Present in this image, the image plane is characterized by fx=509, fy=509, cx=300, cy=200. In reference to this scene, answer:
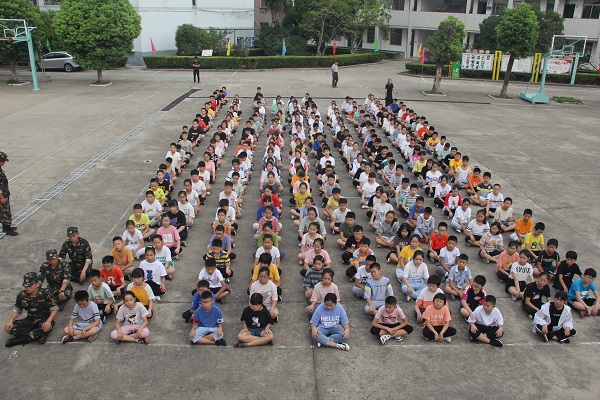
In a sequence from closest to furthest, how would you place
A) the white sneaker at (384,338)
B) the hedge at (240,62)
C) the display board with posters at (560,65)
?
the white sneaker at (384,338), the display board with posters at (560,65), the hedge at (240,62)

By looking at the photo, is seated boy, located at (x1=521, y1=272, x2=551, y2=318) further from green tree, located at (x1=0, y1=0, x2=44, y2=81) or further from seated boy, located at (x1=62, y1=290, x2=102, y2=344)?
green tree, located at (x1=0, y1=0, x2=44, y2=81)

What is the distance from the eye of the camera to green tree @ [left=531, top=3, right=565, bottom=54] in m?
36.2

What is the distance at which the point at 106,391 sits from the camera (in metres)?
6.14

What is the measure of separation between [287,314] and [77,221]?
18.8 ft

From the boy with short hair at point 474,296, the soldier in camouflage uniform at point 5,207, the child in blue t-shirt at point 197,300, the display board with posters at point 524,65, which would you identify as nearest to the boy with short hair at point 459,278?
the boy with short hair at point 474,296

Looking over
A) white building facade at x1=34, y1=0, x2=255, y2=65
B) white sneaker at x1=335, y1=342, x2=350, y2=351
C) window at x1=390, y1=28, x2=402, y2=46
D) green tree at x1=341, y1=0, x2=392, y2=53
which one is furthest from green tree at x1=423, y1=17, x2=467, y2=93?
white sneaker at x1=335, y1=342, x2=350, y2=351

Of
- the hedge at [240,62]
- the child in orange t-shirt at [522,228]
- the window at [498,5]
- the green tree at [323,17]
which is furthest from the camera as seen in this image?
the window at [498,5]

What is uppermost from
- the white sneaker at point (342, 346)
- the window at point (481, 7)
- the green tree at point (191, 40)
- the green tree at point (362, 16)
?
the window at point (481, 7)

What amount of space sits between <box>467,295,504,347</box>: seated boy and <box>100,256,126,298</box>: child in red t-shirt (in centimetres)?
541

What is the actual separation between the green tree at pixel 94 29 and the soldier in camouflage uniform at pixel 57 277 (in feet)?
70.7

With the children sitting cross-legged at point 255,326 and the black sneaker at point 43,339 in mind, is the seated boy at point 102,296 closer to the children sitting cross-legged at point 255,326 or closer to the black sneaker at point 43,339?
the black sneaker at point 43,339

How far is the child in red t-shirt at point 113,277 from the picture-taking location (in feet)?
26.4

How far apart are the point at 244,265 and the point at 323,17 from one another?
115 feet

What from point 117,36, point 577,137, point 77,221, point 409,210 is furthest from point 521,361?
point 117,36
